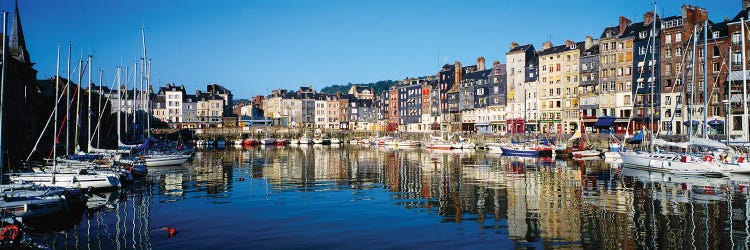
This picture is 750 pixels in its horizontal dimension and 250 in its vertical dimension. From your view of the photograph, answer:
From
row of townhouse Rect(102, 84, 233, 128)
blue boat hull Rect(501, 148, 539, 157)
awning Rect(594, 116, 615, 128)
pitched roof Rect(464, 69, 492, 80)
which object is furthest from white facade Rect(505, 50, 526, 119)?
row of townhouse Rect(102, 84, 233, 128)

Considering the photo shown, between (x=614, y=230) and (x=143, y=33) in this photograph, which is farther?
(x=143, y=33)

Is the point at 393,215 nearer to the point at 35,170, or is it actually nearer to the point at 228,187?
the point at 228,187

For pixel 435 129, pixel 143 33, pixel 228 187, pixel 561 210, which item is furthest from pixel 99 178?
pixel 435 129

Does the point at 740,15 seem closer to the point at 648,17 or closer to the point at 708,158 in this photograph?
the point at 648,17

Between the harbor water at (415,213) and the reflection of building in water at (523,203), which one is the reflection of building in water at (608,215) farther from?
the reflection of building in water at (523,203)

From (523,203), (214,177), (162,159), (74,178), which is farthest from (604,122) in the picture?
(74,178)

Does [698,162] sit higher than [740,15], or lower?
lower

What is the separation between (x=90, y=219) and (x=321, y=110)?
511ft

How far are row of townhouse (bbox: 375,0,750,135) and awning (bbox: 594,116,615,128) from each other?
162mm

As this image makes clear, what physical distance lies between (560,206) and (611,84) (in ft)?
241

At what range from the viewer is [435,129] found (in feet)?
482

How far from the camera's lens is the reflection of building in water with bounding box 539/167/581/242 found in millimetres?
24312

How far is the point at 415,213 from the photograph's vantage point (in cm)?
2984

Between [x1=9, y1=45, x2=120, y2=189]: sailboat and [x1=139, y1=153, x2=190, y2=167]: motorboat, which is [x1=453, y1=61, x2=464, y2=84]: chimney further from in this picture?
[x1=9, y1=45, x2=120, y2=189]: sailboat
